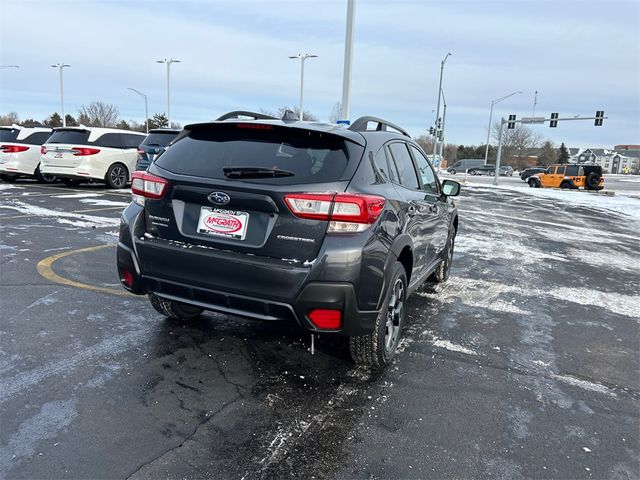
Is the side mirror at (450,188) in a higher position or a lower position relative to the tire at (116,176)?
higher

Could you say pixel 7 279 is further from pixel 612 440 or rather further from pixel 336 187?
pixel 612 440

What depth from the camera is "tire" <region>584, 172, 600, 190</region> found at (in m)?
33.2

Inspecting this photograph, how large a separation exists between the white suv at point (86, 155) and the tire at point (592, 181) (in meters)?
31.2

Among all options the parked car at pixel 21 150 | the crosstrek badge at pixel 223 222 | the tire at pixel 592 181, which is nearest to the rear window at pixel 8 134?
the parked car at pixel 21 150

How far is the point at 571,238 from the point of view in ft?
35.1

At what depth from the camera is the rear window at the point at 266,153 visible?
3.06m

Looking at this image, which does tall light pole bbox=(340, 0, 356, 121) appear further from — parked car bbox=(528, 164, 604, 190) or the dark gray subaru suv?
parked car bbox=(528, 164, 604, 190)

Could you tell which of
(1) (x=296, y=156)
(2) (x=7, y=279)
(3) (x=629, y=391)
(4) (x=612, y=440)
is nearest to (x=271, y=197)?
(1) (x=296, y=156)

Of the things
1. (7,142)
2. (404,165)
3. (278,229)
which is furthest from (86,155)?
(278,229)

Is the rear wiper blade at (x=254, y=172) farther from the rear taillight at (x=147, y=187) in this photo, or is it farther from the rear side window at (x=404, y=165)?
the rear side window at (x=404, y=165)

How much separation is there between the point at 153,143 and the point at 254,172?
1181cm

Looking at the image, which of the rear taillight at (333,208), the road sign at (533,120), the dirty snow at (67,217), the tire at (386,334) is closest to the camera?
the rear taillight at (333,208)

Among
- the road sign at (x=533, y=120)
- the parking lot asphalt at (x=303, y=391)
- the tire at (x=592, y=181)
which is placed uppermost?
the road sign at (x=533, y=120)

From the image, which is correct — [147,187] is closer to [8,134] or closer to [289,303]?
[289,303]
